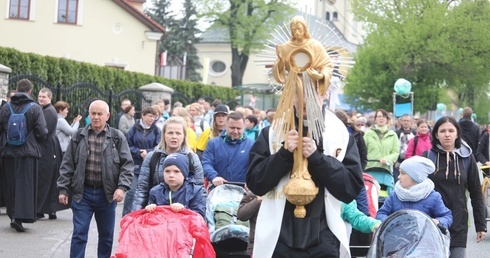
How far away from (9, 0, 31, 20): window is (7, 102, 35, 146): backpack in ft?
106

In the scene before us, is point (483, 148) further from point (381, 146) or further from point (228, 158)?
point (228, 158)

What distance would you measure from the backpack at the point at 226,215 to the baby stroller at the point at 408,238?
8.44ft

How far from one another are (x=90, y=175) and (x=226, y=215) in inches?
57.4

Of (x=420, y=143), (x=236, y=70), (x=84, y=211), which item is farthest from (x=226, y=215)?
(x=236, y=70)

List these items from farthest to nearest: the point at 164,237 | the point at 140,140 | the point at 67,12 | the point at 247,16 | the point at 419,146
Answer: the point at 247,16 < the point at 67,12 < the point at 419,146 < the point at 140,140 < the point at 164,237

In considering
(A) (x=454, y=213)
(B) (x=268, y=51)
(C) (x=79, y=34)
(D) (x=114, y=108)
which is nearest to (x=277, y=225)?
(B) (x=268, y=51)

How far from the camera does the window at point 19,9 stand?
4397 cm

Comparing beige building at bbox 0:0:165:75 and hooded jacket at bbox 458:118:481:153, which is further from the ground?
beige building at bbox 0:0:165:75

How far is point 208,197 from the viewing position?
9.15 metres

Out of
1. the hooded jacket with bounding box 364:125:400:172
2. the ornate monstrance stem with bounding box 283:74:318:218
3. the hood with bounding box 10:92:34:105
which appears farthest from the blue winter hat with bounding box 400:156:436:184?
the hooded jacket with bounding box 364:125:400:172

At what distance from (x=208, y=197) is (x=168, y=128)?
758mm

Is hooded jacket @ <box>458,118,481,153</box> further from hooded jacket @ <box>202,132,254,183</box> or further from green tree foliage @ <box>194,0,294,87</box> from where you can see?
green tree foliage @ <box>194,0,294,87</box>

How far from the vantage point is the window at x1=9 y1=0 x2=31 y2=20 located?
44.0 metres

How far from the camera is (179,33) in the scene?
7919 cm
